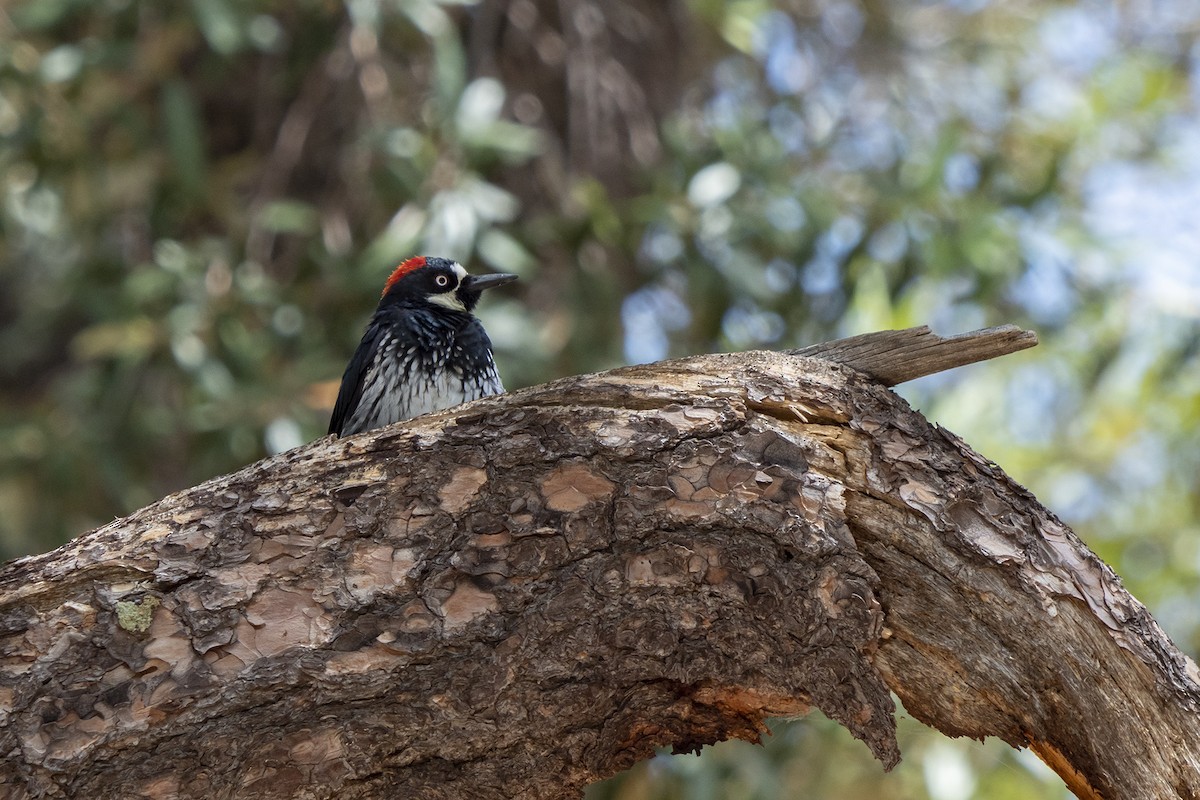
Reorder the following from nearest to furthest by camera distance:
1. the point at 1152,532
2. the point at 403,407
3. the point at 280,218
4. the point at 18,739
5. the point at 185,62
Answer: the point at 18,739
the point at 403,407
the point at 280,218
the point at 1152,532
the point at 185,62

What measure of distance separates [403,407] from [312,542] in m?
1.89

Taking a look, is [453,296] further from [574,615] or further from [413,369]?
[574,615]

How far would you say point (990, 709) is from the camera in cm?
229

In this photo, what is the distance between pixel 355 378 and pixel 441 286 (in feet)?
1.90

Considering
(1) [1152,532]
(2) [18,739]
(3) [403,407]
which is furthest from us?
(1) [1152,532]

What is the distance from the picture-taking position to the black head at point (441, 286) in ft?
15.2

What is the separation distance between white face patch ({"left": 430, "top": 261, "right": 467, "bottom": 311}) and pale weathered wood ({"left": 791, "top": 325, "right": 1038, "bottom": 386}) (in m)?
2.27

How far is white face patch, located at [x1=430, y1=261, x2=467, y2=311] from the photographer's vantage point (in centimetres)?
460

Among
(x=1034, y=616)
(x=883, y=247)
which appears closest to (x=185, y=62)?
(x=883, y=247)

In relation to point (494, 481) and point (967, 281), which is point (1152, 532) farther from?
point (494, 481)

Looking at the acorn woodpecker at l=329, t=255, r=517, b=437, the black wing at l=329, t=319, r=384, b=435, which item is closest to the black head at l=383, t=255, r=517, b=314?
the acorn woodpecker at l=329, t=255, r=517, b=437

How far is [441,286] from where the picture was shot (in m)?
4.67

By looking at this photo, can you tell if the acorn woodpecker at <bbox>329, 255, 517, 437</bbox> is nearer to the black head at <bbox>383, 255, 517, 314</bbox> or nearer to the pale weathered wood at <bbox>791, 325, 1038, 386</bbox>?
the black head at <bbox>383, 255, 517, 314</bbox>

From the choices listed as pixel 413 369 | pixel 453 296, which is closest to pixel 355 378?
pixel 413 369
